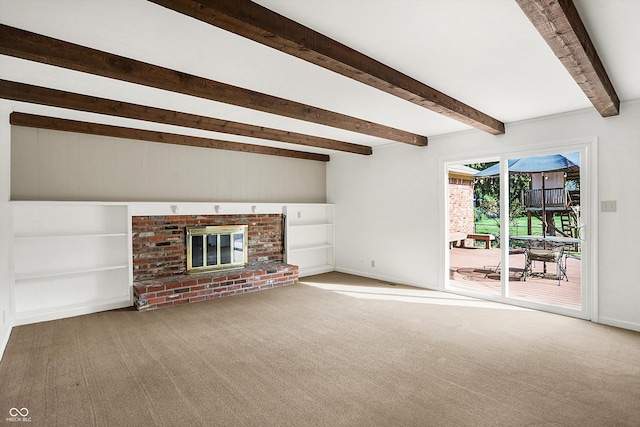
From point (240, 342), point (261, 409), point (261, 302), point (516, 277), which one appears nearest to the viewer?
point (261, 409)

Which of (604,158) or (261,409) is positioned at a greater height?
(604,158)

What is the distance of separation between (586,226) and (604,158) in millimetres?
815

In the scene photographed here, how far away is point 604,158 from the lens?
3990 millimetres

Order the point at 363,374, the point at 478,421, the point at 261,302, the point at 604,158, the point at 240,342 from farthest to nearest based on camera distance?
the point at 261,302
the point at 604,158
the point at 240,342
the point at 363,374
the point at 478,421

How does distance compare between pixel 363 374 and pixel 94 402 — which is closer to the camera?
pixel 94 402

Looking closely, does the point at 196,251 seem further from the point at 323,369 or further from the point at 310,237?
the point at 323,369

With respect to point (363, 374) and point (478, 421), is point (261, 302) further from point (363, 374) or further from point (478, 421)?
point (478, 421)

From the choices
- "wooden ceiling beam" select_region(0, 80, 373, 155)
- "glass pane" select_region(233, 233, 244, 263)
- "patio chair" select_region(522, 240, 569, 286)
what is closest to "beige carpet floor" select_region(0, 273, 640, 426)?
"patio chair" select_region(522, 240, 569, 286)

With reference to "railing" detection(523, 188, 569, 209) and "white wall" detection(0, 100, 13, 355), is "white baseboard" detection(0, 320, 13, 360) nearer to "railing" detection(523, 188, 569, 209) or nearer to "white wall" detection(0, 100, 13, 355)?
"white wall" detection(0, 100, 13, 355)

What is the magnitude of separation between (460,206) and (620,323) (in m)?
4.74

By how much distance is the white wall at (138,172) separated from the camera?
4387mm

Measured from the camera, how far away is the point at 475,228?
8117 mm

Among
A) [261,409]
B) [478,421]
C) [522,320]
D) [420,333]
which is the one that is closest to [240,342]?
[261,409]

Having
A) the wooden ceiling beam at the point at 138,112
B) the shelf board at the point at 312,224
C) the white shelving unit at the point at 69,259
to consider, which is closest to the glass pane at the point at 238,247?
the shelf board at the point at 312,224
